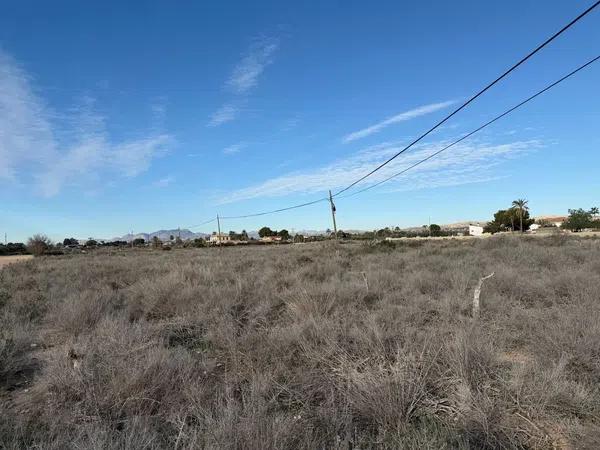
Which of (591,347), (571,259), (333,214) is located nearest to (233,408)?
(591,347)

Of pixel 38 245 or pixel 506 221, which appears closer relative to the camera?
pixel 38 245

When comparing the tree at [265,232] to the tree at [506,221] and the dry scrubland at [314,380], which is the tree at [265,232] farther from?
the dry scrubland at [314,380]

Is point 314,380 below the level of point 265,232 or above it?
below

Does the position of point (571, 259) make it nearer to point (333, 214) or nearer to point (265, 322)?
point (265, 322)

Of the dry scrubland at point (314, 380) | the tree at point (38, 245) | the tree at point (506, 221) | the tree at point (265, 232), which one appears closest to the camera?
the dry scrubland at point (314, 380)

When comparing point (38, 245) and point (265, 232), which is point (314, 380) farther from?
point (265, 232)

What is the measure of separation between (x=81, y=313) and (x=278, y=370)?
20.9 ft

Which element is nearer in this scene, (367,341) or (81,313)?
(367,341)

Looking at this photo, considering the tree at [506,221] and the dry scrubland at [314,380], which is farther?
the tree at [506,221]

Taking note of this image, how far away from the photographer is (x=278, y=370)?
5.93 meters

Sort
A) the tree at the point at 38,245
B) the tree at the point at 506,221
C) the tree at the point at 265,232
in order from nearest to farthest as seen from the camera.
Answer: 1. the tree at the point at 38,245
2. the tree at the point at 506,221
3. the tree at the point at 265,232

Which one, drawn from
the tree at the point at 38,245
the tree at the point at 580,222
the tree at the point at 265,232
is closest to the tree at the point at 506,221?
the tree at the point at 580,222

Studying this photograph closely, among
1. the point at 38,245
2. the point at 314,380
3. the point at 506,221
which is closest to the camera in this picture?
the point at 314,380

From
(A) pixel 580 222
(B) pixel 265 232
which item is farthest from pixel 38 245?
(A) pixel 580 222
